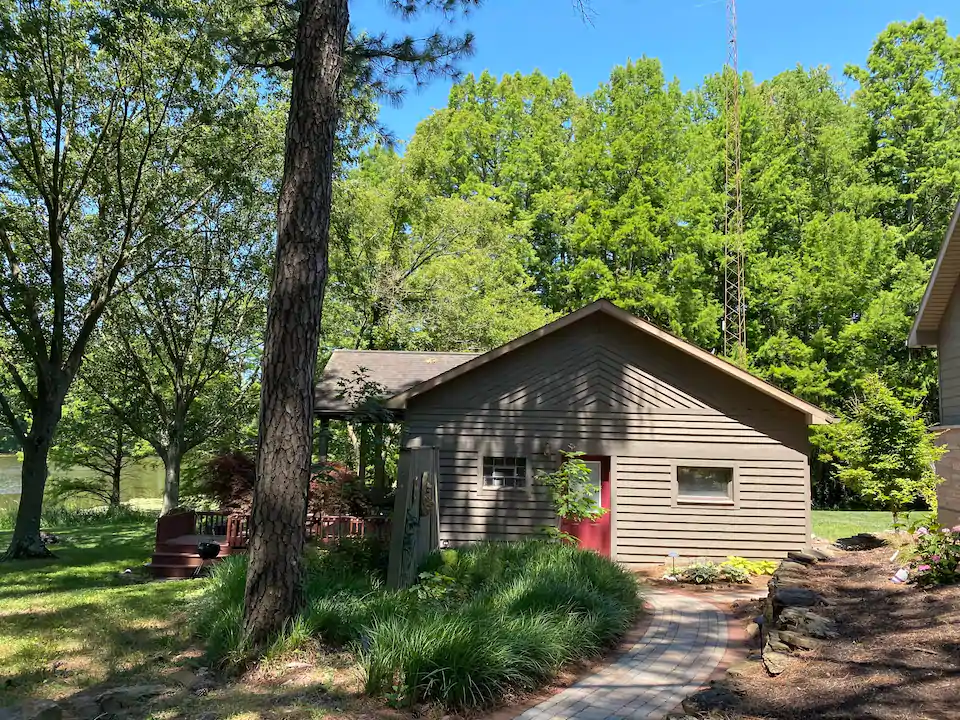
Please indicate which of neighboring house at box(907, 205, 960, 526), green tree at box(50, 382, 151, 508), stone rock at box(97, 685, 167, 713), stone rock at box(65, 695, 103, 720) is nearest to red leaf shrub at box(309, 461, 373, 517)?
stone rock at box(97, 685, 167, 713)

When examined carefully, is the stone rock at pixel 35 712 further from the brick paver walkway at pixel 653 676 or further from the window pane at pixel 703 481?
the window pane at pixel 703 481

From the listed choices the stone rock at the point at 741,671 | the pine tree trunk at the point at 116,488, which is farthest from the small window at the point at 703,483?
the pine tree trunk at the point at 116,488

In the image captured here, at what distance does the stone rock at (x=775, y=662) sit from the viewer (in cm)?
492

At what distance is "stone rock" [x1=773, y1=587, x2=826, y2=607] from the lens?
21.6 ft

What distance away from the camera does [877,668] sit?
4527 millimetres

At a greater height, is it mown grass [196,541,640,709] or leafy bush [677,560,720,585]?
mown grass [196,541,640,709]

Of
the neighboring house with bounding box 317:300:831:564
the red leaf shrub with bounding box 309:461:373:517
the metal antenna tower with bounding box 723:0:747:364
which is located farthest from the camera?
the metal antenna tower with bounding box 723:0:747:364

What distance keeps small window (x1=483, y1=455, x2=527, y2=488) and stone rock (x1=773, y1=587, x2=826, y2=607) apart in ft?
19.9

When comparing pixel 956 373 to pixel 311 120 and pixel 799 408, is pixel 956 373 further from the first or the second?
pixel 311 120

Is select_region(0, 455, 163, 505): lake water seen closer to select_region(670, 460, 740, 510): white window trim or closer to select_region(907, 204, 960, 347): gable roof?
select_region(670, 460, 740, 510): white window trim

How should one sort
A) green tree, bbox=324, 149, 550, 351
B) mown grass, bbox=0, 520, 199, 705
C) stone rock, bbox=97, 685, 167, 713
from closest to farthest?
stone rock, bbox=97, 685, 167, 713, mown grass, bbox=0, 520, 199, 705, green tree, bbox=324, 149, 550, 351

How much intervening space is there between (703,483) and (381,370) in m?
6.93

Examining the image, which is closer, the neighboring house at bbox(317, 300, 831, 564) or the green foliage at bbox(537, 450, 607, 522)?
the green foliage at bbox(537, 450, 607, 522)

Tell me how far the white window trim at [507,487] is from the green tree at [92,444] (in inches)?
590
